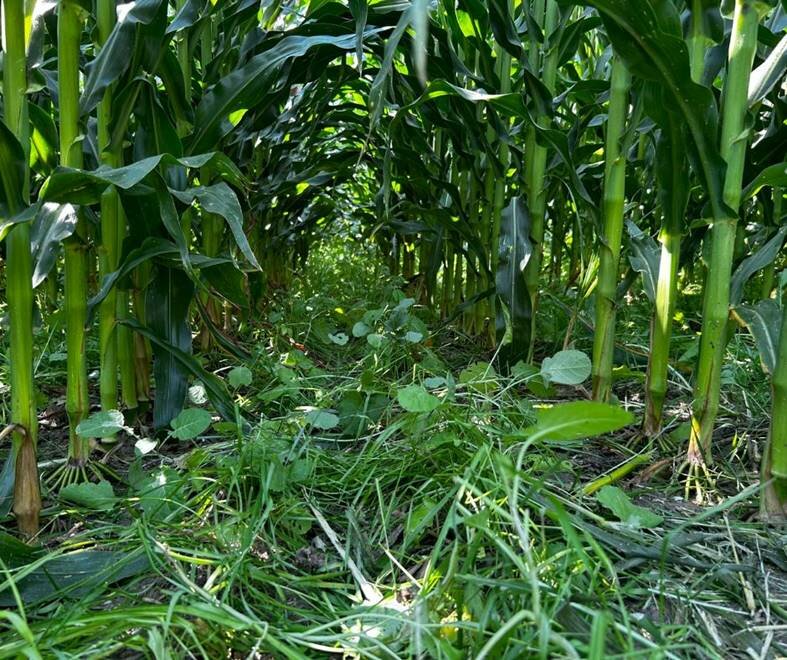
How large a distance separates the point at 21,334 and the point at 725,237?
3.47ft

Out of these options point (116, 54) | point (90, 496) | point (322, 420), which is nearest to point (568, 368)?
point (322, 420)

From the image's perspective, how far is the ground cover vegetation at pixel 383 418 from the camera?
23.8 inches

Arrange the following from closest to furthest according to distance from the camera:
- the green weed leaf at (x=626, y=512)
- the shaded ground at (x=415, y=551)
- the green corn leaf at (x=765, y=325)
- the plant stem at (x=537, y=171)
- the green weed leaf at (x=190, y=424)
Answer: the shaded ground at (x=415, y=551)
the green weed leaf at (x=626, y=512)
the green corn leaf at (x=765, y=325)
the green weed leaf at (x=190, y=424)
the plant stem at (x=537, y=171)

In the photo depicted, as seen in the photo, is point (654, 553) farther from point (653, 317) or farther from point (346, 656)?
point (653, 317)

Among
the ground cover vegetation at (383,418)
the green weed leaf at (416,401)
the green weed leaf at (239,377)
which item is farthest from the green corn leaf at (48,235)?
the green weed leaf at (416,401)

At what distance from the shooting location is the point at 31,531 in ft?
2.83

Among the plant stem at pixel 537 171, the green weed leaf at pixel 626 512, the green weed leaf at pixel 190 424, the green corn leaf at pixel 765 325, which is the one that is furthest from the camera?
the plant stem at pixel 537 171

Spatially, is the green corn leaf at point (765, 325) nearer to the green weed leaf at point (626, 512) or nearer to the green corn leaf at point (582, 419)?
the green weed leaf at point (626, 512)

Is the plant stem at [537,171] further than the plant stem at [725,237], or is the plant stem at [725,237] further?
the plant stem at [537,171]

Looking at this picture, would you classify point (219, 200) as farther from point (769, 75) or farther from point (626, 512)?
point (769, 75)

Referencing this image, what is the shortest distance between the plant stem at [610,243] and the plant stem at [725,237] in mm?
262

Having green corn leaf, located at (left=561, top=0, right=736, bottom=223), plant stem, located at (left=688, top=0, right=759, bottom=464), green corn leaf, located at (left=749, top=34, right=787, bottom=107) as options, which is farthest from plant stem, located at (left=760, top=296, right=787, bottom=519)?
green corn leaf, located at (left=749, top=34, right=787, bottom=107)

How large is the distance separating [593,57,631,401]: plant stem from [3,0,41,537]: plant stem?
39.9 inches

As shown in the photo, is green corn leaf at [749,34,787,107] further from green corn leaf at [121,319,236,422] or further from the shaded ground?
green corn leaf at [121,319,236,422]
